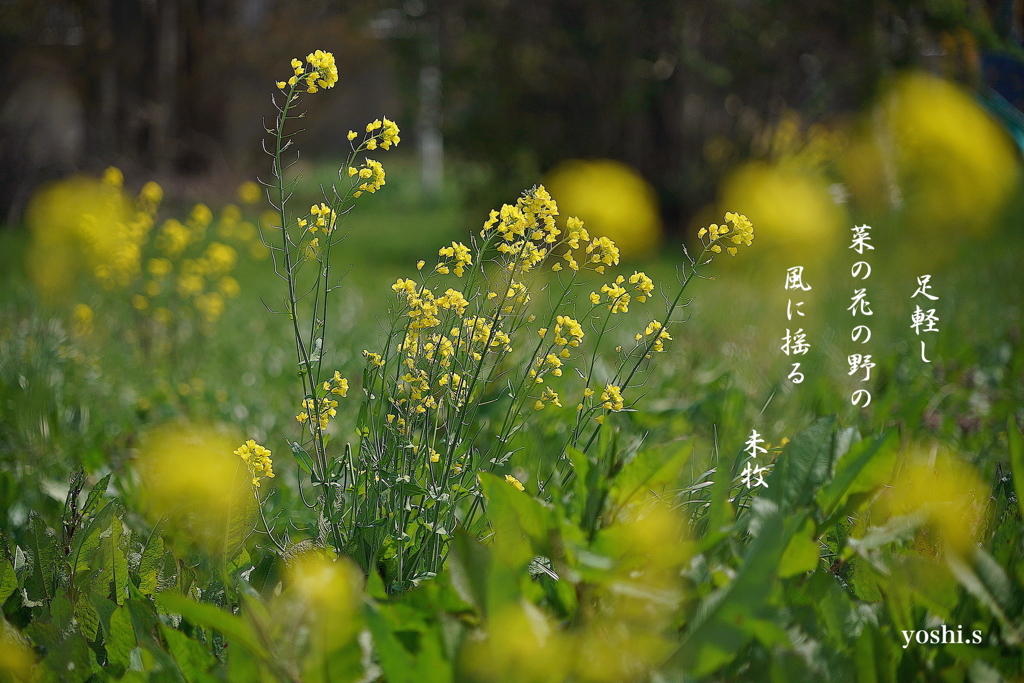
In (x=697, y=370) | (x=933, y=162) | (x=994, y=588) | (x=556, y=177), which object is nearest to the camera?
(x=994, y=588)

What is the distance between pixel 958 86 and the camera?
6.31 meters

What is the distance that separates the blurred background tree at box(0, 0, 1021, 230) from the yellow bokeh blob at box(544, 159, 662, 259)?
115 mm

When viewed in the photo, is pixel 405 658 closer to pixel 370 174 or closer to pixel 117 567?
pixel 117 567

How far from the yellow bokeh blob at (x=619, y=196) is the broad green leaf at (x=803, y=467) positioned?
5.35 meters

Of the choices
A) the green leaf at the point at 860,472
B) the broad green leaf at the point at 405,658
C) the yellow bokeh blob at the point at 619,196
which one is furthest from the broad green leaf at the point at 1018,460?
the yellow bokeh blob at the point at 619,196

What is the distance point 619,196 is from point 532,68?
1.20 meters

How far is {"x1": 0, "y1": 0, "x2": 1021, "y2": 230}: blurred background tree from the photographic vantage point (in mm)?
6449

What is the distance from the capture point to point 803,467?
1.14 meters

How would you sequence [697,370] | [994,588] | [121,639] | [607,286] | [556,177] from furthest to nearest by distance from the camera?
1. [556,177]
2. [697,370]
3. [607,286]
4. [121,639]
5. [994,588]

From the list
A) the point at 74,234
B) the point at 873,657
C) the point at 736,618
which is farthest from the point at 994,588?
the point at 74,234

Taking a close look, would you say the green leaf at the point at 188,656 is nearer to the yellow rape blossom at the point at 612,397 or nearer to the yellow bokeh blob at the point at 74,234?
the yellow rape blossom at the point at 612,397

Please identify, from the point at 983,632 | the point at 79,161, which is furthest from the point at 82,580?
the point at 79,161

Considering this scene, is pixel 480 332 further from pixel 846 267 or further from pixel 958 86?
pixel 958 86

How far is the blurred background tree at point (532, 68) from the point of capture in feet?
21.2
